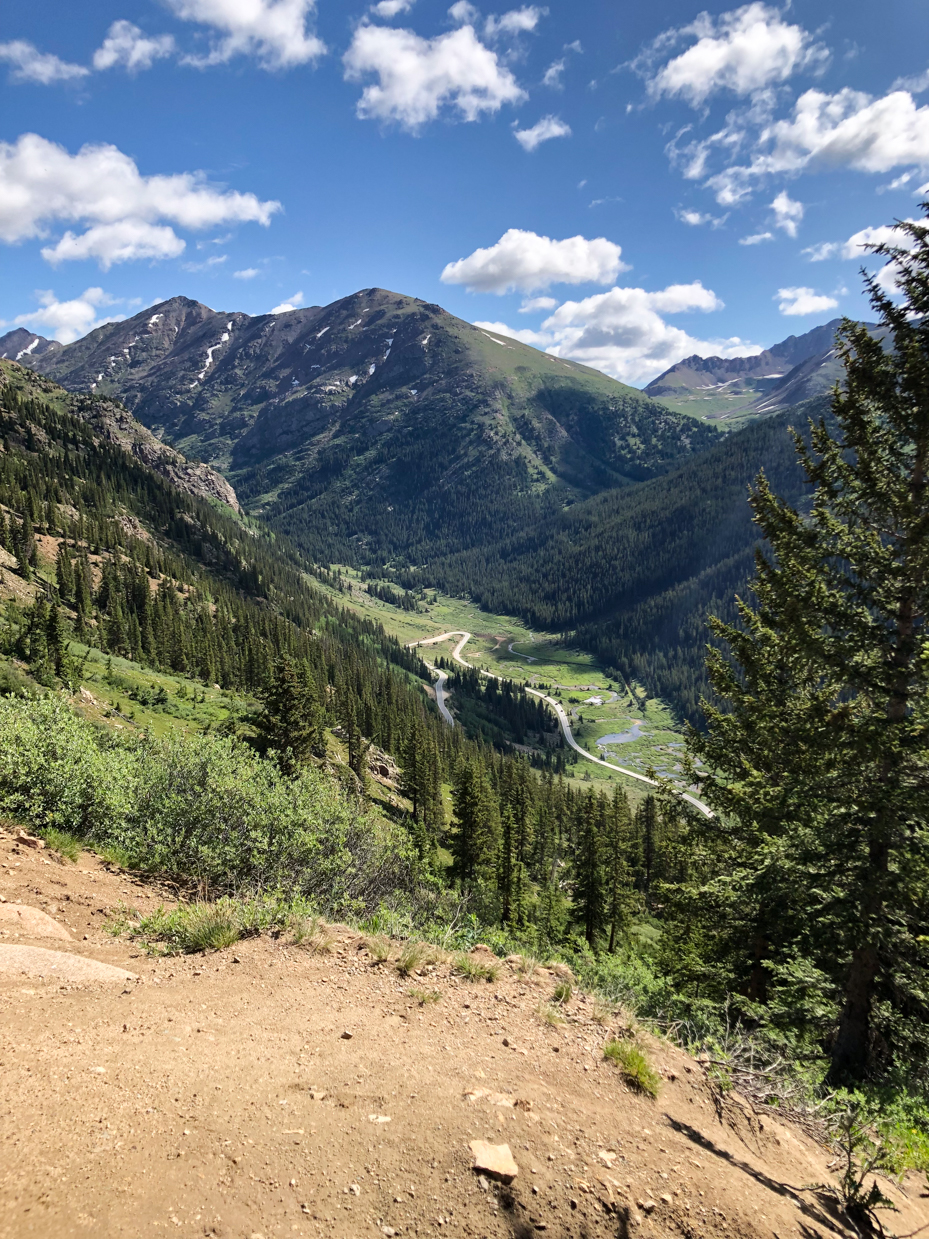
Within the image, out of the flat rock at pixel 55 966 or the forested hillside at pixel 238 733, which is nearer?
the flat rock at pixel 55 966

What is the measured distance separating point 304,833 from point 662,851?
39.3ft

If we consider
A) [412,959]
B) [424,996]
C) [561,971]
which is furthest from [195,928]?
[561,971]

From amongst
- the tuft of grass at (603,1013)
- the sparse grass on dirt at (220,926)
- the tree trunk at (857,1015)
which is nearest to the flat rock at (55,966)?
A: the sparse grass on dirt at (220,926)

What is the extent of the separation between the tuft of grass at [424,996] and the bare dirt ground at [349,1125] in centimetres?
15

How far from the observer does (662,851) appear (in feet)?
61.2

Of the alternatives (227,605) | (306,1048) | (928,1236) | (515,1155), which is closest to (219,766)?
(306,1048)

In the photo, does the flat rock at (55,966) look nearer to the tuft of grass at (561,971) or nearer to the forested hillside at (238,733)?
the forested hillside at (238,733)

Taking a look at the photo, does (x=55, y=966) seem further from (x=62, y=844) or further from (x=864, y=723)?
(x=864, y=723)

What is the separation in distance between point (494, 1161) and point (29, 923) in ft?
32.1

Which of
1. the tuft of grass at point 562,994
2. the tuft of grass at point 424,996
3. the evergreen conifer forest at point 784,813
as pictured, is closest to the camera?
the tuft of grass at point 424,996

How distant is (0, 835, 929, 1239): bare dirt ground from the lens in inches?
185

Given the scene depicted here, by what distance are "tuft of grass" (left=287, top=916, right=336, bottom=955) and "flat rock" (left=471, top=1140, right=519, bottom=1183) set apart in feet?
16.7

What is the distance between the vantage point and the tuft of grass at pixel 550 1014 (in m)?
8.54

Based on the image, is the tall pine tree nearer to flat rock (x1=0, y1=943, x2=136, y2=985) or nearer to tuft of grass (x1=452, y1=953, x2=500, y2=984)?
tuft of grass (x1=452, y1=953, x2=500, y2=984)
